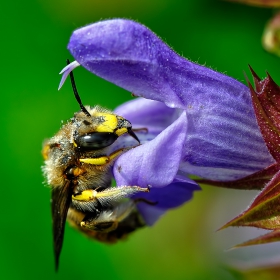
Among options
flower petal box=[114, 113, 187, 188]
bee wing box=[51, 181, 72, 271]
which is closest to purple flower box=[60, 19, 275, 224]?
flower petal box=[114, 113, 187, 188]

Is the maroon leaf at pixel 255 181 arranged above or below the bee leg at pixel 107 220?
above

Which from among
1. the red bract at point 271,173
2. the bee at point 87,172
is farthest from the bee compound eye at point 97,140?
the red bract at point 271,173

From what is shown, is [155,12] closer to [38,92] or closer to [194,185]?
[38,92]

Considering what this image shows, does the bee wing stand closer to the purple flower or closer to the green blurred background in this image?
the purple flower

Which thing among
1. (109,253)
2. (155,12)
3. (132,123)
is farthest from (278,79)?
(132,123)

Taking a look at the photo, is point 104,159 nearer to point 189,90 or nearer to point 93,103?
point 189,90

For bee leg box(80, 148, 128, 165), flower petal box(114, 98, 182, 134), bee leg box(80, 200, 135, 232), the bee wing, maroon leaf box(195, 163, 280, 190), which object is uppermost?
flower petal box(114, 98, 182, 134)

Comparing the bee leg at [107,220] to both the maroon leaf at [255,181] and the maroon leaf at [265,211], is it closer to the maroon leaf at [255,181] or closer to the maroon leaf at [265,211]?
the maroon leaf at [255,181]
